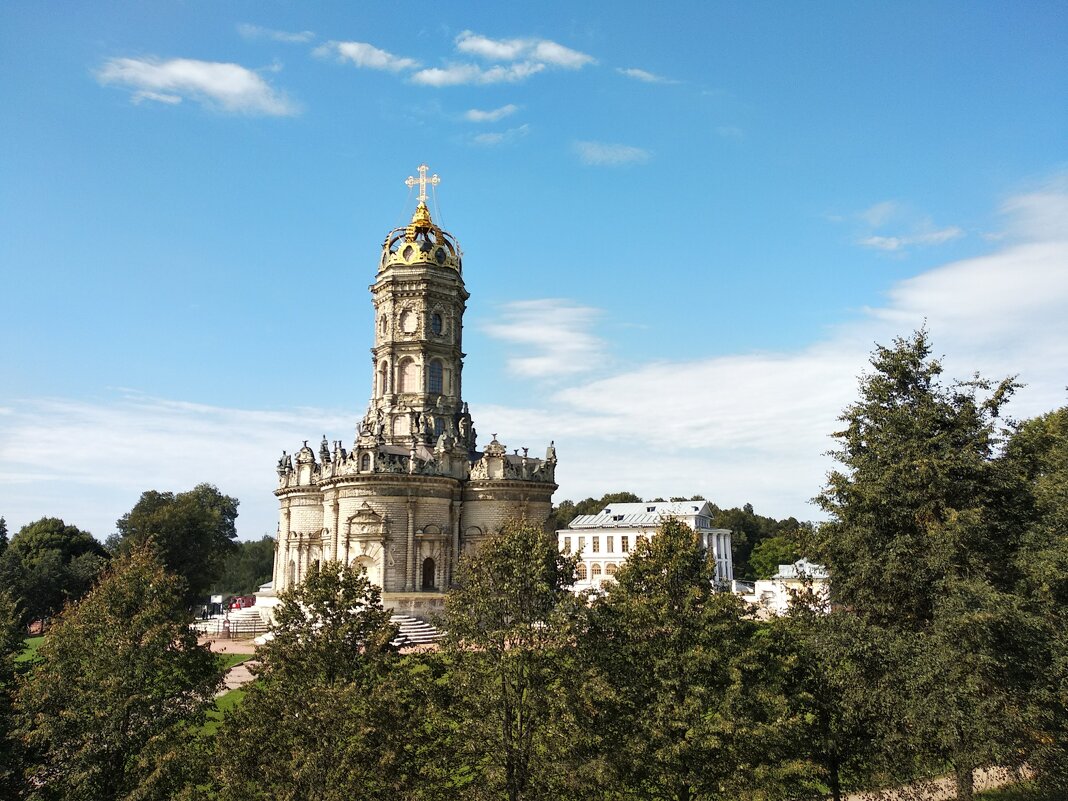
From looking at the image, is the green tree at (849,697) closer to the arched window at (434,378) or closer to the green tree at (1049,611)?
the green tree at (1049,611)

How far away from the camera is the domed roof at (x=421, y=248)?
175 ft

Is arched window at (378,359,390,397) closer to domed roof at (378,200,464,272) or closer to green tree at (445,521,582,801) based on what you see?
domed roof at (378,200,464,272)

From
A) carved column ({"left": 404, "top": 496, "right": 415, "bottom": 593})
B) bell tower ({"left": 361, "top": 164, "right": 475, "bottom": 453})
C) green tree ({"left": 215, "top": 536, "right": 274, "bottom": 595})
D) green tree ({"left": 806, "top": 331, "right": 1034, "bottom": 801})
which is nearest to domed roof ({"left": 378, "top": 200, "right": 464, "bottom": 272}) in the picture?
bell tower ({"left": 361, "top": 164, "right": 475, "bottom": 453})

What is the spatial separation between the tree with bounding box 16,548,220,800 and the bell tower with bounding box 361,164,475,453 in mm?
33268

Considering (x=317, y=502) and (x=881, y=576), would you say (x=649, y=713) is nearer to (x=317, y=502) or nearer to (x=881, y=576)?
(x=881, y=576)

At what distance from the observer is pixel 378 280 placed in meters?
53.8

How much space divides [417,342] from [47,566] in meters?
29.1

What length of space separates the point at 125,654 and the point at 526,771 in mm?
8243

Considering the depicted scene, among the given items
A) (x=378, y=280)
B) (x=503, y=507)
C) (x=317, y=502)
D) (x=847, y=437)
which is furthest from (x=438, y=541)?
(x=847, y=437)

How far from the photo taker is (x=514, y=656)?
1520 centimetres

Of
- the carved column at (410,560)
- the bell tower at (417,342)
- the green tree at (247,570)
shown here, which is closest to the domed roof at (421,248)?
the bell tower at (417,342)

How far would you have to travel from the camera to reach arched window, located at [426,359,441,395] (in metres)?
52.2

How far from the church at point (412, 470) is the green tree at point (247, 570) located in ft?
193

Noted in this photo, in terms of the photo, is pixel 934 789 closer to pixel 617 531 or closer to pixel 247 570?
pixel 617 531
